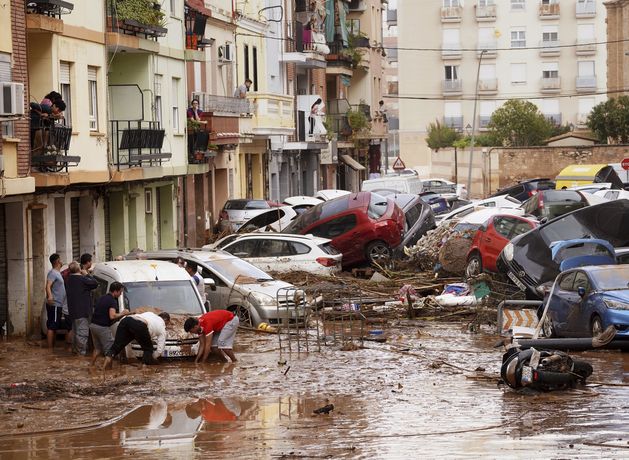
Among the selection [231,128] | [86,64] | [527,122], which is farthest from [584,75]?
[86,64]

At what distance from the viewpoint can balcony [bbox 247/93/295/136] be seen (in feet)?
157

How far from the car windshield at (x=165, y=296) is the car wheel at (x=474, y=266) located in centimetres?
921

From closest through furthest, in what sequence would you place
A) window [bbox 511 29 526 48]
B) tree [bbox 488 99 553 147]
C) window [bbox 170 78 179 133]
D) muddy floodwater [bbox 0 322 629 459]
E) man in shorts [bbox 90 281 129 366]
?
1. muddy floodwater [bbox 0 322 629 459]
2. man in shorts [bbox 90 281 129 366]
3. window [bbox 170 78 179 133]
4. tree [bbox 488 99 553 147]
5. window [bbox 511 29 526 48]

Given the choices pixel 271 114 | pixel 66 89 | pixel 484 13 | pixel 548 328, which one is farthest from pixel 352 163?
pixel 548 328

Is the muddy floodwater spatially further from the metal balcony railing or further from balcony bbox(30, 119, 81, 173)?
the metal balcony railing

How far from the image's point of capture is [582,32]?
111 m

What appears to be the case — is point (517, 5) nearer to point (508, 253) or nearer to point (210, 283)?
point (508, 253)

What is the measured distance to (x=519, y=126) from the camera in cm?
9850

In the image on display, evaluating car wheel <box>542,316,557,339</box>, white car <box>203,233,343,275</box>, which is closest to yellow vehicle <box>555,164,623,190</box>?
white car <box>203,233,343,275</box>

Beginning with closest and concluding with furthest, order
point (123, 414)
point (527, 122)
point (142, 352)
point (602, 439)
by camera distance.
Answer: point (602, 439), point (123, 414), point (142, 352), point (527, 122)

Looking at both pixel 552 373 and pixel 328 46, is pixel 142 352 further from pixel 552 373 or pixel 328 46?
pixel 328 46

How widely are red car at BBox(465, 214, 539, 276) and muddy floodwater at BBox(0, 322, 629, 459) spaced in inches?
287

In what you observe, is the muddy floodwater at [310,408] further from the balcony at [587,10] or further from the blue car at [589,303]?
the balcony at [587,10]

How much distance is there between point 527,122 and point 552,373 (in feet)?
272
